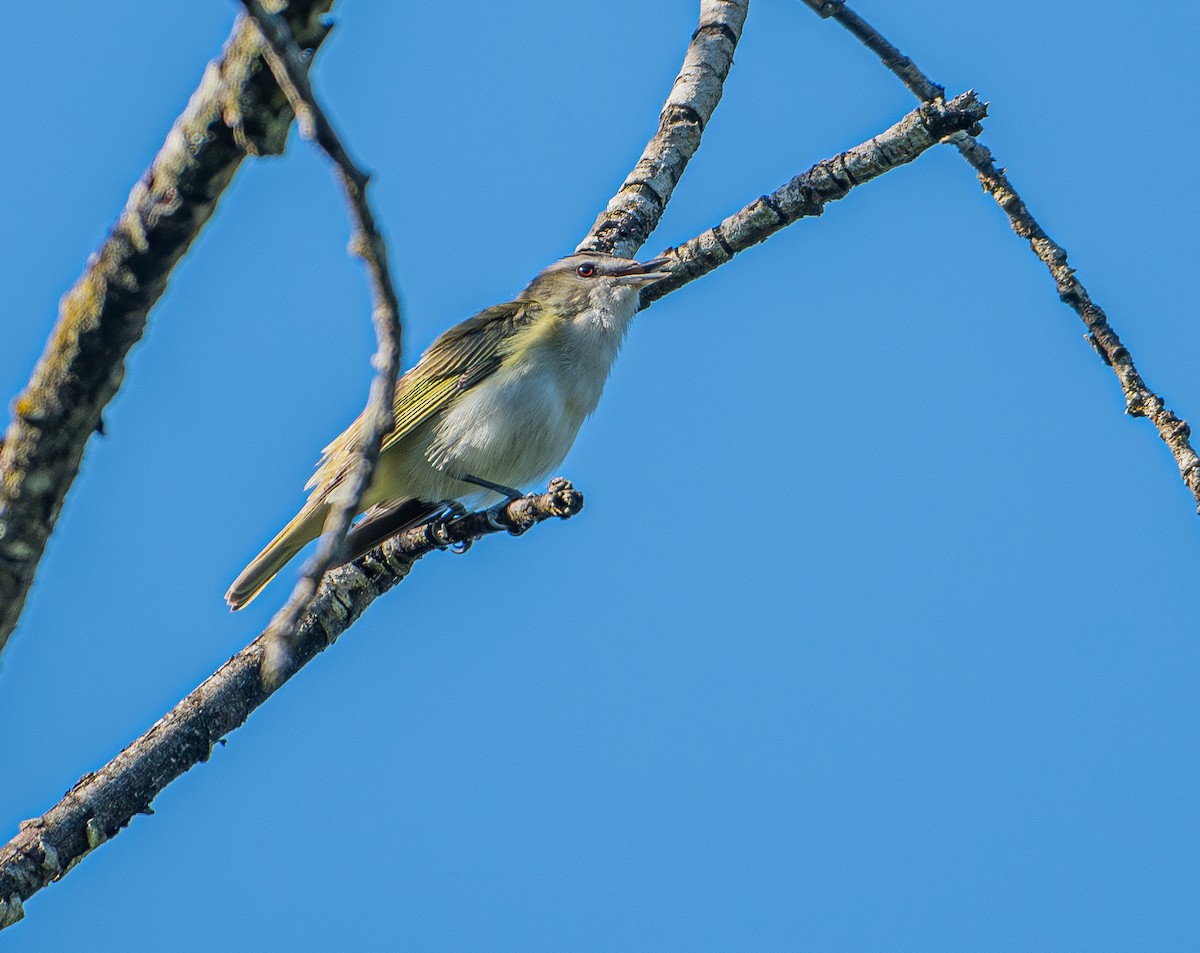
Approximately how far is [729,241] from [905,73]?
41.8 inches

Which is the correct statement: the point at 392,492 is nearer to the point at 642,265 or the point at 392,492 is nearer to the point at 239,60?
the point at 642,265

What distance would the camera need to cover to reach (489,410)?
22.1 feet

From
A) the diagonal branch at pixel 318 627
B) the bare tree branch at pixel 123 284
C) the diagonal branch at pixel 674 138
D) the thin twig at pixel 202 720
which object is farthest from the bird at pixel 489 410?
the bare tree branch at pixel 123 284

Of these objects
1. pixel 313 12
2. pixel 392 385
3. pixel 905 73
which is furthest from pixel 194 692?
pixel 905 73

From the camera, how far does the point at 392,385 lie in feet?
8.08

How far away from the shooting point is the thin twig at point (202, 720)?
3.83m

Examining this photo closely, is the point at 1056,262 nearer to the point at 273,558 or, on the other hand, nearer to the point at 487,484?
the point at 487,484

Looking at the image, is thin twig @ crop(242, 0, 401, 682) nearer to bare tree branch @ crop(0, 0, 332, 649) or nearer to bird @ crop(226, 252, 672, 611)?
bare tree branch @ crop(0, 0, 332, 649)

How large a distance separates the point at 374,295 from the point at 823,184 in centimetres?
382

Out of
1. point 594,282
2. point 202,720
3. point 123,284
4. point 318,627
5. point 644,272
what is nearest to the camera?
point 123,284

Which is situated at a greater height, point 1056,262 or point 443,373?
point 1056,262

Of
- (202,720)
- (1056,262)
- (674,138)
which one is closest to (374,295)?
(202,720)

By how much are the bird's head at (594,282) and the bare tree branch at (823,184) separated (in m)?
0.19

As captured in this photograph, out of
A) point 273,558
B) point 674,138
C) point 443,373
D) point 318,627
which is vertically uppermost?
point 674,138
